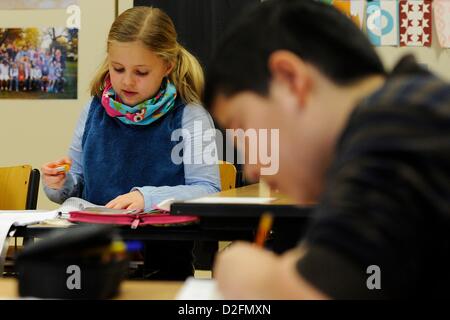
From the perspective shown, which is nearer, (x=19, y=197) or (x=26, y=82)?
(x=19, y=197)

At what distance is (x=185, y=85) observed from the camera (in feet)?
6.86

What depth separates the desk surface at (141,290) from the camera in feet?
2.47

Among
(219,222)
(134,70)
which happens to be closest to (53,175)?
(134,70)

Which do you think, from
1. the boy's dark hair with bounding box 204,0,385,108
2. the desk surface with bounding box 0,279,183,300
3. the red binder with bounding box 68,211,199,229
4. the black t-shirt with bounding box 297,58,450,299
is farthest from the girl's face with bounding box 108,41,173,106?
the black t-shirt with bounding box 297,58,450,299

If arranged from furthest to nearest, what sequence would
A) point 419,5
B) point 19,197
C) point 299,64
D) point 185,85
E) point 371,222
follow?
point 419,5, point 19,197, point 185,85, point 299,64, point 371,222

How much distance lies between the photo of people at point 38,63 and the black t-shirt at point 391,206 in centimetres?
386

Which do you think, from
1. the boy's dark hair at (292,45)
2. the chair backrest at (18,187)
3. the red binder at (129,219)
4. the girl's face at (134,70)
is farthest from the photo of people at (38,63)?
the boy's dark hair at (292,45)

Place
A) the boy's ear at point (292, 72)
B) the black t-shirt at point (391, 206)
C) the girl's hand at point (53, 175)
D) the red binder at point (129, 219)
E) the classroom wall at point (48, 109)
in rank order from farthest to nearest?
1. the classroom wall at point (48, 109)
2. the girl's hand at point (53, 175)
3. the red binder at point (129, 219)
4. the boy's ear at point (292, 72)
5. the black t-shirt at point (391, 206)

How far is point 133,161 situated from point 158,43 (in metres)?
0.36

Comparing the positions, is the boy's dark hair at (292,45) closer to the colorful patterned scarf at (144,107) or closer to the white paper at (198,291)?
the white paper at (198,291)
